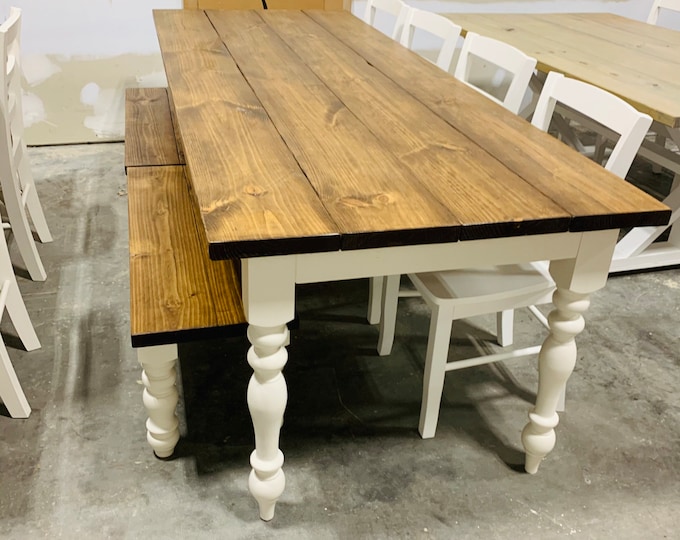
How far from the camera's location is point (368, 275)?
1197 mm

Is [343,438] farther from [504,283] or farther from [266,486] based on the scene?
[504,283]

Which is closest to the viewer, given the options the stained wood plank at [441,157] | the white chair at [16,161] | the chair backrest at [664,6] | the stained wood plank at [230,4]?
the stained wood plank at [441,157]

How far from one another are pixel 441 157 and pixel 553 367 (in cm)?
54

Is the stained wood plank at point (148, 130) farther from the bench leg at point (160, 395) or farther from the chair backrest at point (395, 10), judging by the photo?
the chair backrest at point (395, 10)

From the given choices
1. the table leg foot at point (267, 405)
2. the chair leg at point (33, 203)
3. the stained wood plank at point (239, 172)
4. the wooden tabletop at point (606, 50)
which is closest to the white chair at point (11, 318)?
the chair leg at point (33, 203)

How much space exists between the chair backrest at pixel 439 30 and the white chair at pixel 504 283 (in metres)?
0.70

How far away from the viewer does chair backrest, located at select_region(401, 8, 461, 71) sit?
2.32 m

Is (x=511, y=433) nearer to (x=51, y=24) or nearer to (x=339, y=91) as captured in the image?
(x=339, y=91)

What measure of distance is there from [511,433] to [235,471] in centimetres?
75

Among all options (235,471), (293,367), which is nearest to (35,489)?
(235,471)

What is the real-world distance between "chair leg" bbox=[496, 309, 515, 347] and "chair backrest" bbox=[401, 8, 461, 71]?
2.91 ft

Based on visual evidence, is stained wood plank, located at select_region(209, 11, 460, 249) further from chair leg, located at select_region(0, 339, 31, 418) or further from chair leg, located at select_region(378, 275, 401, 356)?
chair leg, located at select_region(0, 339, 31, 418)

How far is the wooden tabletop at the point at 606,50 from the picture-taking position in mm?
2043

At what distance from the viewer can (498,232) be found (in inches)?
45.6
